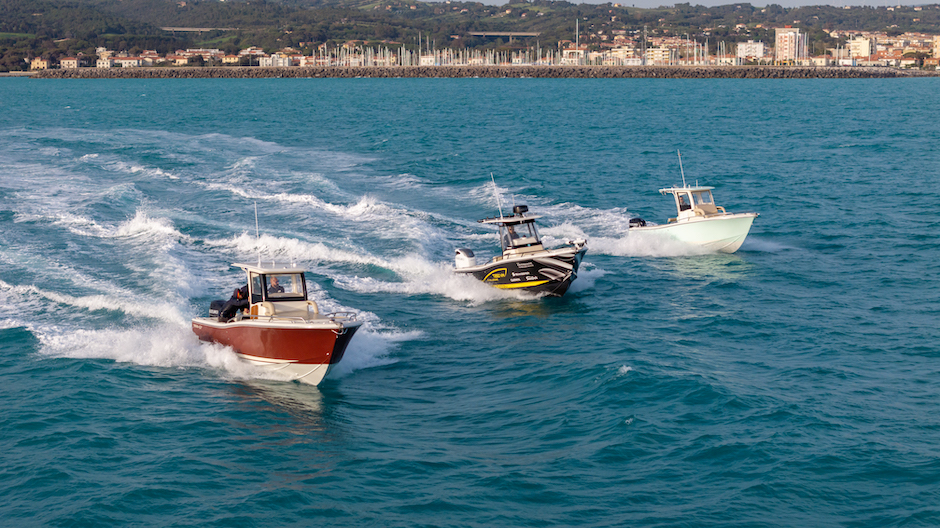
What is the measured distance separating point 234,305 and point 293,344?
2.34m

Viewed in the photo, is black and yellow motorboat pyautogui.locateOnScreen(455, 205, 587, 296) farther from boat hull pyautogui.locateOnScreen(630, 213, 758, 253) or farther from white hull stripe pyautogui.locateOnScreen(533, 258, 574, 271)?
boat hull pyautogui.locateOnScreen(630, 213, 758, 253)

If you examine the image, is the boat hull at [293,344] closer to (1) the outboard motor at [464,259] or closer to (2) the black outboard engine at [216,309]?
(2) the black outboard engine at [216,309]

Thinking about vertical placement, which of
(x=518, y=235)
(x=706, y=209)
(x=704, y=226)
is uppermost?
(x=706, y=209)

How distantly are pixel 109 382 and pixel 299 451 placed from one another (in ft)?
19.7

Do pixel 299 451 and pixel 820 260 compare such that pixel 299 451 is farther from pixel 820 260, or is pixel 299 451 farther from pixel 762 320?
pixel 820 260

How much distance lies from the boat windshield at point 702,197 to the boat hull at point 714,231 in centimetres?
134

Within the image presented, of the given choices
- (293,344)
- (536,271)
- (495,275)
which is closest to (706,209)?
(536,271)

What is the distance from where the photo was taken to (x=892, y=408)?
18.2 m

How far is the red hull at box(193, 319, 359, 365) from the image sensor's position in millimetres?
Answer: 19422

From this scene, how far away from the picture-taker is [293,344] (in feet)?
64.4

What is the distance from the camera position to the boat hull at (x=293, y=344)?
63.7 feet

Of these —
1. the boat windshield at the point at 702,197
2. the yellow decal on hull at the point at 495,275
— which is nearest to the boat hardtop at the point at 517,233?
the yellow decal on hull at the point at 495,275

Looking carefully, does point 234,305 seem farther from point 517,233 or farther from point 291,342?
point 517,233

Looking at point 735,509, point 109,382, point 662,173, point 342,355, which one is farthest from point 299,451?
point 662,173
